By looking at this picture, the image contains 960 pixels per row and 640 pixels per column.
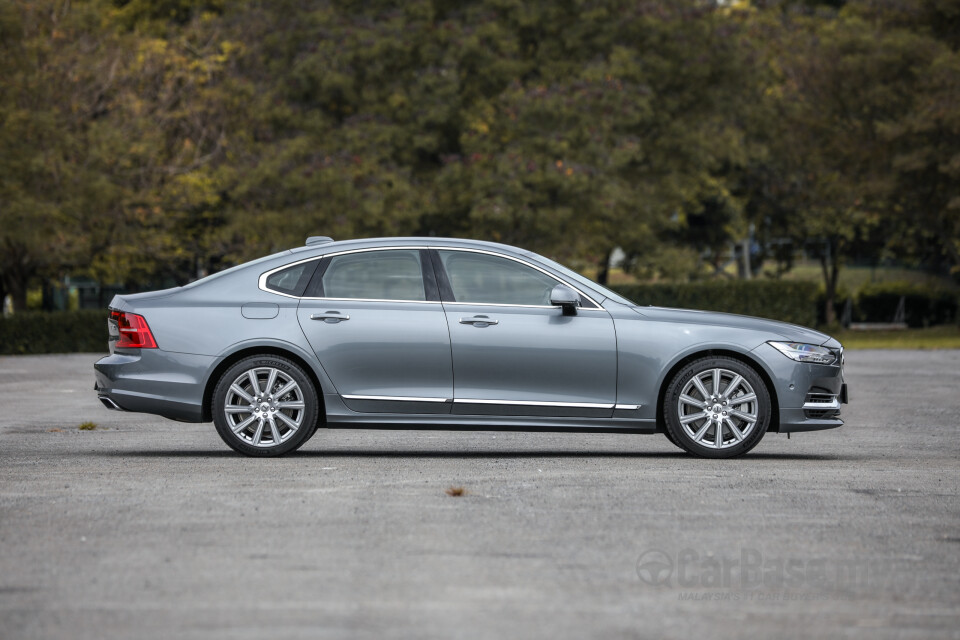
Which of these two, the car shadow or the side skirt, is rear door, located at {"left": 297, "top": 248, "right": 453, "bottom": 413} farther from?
the car shadow

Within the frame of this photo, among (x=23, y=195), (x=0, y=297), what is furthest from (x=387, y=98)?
(x=0, y=297)

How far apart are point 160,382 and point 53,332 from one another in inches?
924

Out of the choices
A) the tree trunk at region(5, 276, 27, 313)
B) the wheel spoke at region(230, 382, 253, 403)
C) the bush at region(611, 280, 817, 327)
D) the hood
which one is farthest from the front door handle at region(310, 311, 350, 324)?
the tree trunk at region(5, 276, 27, 313)

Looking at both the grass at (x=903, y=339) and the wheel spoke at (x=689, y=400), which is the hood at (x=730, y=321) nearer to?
the wheel spoke at (x=689, y=400)

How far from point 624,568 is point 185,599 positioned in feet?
6.00

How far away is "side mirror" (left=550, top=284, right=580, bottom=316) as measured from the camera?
34.0ft

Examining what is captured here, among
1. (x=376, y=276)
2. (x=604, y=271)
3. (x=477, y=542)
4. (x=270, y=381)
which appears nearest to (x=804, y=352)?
(x=376, y=276)

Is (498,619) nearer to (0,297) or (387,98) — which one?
(387,98)

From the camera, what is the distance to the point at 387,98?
38.3m

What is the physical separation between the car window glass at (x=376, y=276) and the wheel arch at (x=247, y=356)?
512 mm

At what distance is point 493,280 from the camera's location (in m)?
10.8

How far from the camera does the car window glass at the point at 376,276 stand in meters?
10.7

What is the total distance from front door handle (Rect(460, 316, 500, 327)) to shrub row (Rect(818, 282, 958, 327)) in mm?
43710

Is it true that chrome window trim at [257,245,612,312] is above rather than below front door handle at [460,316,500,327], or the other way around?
above
